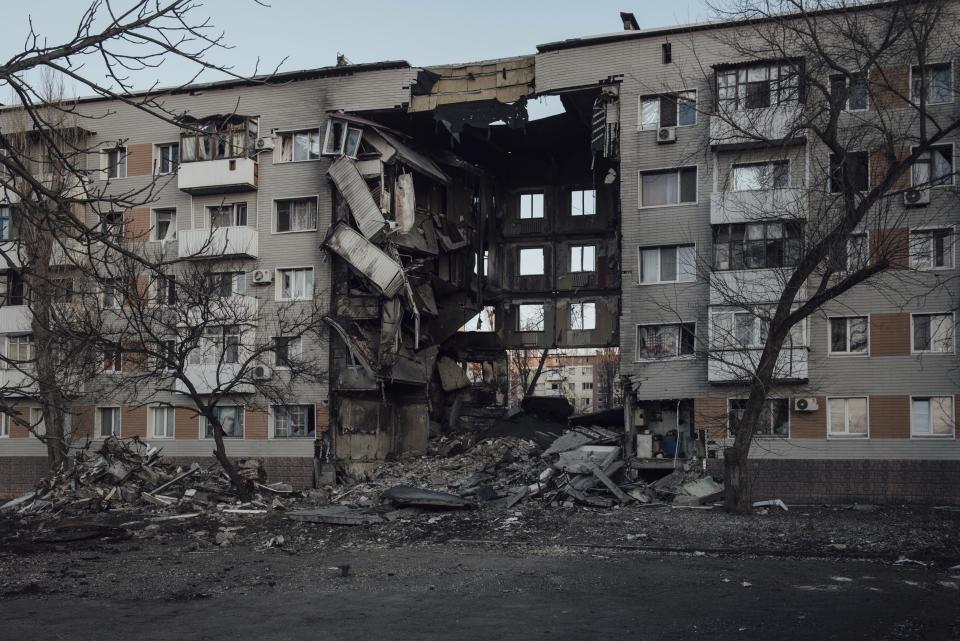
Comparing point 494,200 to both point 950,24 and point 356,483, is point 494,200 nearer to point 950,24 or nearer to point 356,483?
point 356,483

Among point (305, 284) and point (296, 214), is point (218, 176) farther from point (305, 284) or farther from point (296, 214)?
point (305, 284)

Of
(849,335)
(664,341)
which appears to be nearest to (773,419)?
(849,335)

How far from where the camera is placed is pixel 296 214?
114ft

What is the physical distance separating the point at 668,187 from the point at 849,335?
7268 millimetres

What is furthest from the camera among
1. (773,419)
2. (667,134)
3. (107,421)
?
(107,421)

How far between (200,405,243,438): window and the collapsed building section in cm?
358

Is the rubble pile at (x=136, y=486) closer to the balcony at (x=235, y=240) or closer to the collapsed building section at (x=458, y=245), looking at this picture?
the collapsed building section at (x=458, y=245)

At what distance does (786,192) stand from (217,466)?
2068cm

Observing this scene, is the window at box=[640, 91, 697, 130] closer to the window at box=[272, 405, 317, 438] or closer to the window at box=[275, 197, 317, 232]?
the window at box=[275, 197, 317, 232]

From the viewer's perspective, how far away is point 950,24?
92.6 ft

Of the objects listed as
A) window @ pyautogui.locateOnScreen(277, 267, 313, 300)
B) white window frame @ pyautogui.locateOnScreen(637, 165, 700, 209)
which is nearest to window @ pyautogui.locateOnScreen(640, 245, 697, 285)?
white window frame @ pyautogui.locateOnScreen(637, 165, 700, 209)

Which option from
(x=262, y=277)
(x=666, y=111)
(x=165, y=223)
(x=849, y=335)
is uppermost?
(x=666, y=111)

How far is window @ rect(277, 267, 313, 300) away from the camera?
3412 cm

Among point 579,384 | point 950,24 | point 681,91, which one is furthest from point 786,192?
point 579,384
